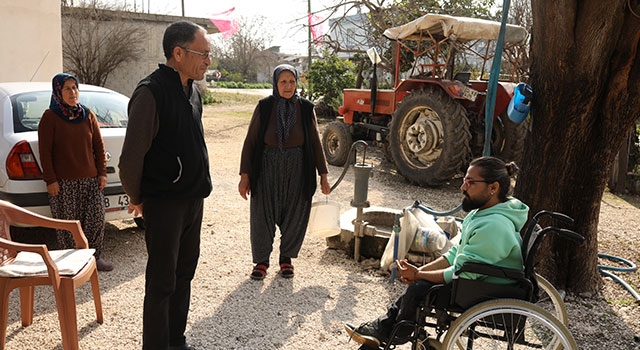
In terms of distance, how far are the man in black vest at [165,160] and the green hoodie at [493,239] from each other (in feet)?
4.35

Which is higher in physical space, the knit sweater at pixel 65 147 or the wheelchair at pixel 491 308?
the knit sweater at pixel 65 147

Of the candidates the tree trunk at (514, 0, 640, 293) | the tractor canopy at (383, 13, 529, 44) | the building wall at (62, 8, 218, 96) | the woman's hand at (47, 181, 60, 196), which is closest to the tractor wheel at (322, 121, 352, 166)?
Answer: the tractor canopy at (383, 13, 529, 44)

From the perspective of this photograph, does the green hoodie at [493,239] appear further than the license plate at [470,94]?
No

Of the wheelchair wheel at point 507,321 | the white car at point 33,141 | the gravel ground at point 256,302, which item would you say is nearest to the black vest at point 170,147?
the gravel ground at point 256,302

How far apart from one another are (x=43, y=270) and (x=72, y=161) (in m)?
1.38

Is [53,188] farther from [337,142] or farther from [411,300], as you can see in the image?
[337,142]

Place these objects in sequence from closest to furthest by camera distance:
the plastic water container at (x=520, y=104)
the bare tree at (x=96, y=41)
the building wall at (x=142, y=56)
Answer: the plastic water container at (x=520, y=104), the bare tree at (x=96, y=41), the building wall at (x=142, y=56)

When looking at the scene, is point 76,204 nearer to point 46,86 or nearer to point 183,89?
point 46,86

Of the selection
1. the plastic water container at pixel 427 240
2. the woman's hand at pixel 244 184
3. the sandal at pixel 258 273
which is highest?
the woman's hand at pixel 244 184

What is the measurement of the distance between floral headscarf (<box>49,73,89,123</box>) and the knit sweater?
0.03m

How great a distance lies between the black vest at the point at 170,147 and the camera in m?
2.55

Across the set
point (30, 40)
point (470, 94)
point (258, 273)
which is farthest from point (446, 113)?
point (30, 40)

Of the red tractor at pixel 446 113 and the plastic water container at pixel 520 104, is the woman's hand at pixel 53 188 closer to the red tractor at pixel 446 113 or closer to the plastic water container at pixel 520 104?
the plastic water container at pixel 520 104

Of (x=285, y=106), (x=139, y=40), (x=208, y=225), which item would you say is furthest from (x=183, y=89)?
(x=139, y=40)
